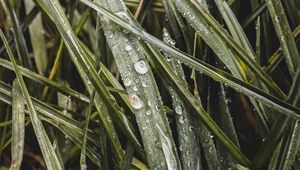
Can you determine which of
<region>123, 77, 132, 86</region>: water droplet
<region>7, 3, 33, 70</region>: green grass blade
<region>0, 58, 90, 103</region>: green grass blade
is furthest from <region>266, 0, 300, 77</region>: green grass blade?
<region>7, 3, 33, 70</region>: green grass blade

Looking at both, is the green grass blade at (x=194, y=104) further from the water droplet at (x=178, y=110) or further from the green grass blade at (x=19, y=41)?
the green grass blade at (x=19, y=41)

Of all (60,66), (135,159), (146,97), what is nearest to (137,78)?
(146,97)

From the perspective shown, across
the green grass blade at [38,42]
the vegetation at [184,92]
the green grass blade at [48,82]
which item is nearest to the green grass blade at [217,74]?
the vegetation at [184,92]

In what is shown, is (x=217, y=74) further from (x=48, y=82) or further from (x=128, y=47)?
(x=48, y=82)

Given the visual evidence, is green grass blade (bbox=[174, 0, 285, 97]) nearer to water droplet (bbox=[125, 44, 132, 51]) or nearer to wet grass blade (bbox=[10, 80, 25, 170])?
water droplet (bbox=[125, 44, 132, 51])

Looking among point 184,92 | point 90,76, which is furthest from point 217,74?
point 90,76

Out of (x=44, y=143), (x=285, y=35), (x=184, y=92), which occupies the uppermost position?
(x=285, y=35)
